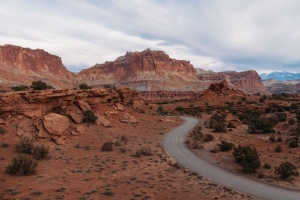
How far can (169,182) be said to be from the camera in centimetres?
1608

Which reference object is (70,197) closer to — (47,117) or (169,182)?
(169,182)

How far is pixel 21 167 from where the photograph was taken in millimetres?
15680

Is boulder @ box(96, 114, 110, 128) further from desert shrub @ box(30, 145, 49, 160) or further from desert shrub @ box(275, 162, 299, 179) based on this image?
desert shrub @ box(275, 162, 299, 179)

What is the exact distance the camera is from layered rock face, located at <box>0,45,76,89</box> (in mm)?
133500

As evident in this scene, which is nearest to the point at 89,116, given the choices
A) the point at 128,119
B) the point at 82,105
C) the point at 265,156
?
the point at 82,105

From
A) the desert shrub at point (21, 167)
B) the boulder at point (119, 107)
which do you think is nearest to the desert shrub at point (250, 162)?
the desert shrub at point (21, 167)

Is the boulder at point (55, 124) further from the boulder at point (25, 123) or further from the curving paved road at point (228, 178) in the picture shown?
→ the curving paved road at point (228, 178)

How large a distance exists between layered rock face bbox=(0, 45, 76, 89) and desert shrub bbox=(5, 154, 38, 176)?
382ft

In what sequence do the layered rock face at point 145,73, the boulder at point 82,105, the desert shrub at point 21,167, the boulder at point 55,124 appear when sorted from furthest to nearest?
the layered rock face at point 145,73 → the boulder at point 82,105 → the boulder at point 55,124 → the desert shrub at point 21,167

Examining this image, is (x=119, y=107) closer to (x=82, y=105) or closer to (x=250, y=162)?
(x=82, y=105)

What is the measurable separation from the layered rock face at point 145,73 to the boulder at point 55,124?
400 feet

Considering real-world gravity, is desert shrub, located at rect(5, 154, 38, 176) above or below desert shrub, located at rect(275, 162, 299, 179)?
below

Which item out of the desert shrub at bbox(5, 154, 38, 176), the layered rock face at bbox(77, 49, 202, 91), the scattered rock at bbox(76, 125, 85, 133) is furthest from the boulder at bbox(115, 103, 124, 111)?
the layered rock face at bbox(77, 49, 202, 91)

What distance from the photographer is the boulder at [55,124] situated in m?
24.2
